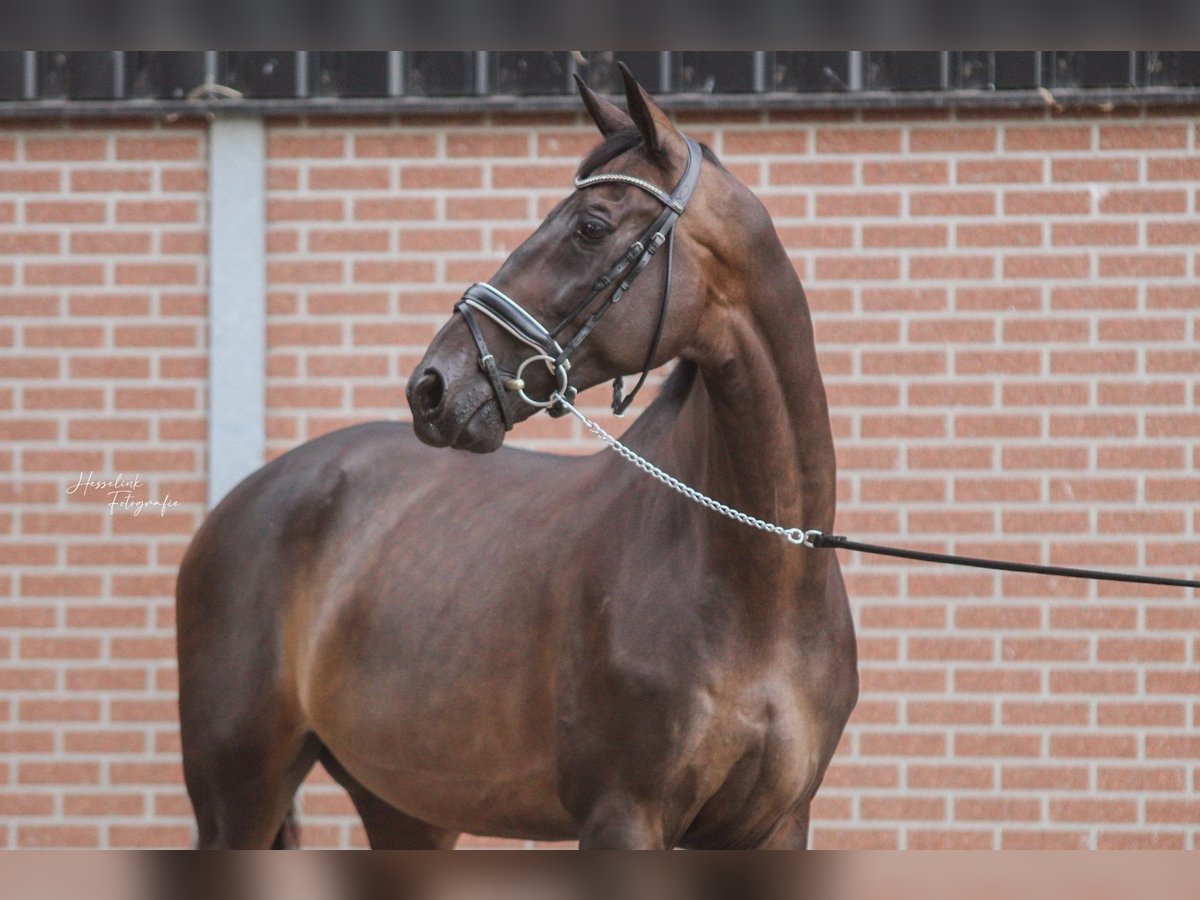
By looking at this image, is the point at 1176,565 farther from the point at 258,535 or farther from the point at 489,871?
the point at 489,871

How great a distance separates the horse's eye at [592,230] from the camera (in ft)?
7.71

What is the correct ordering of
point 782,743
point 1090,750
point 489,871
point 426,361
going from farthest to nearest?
point 1090,750, point 782,743, point 426,361, point 489,871

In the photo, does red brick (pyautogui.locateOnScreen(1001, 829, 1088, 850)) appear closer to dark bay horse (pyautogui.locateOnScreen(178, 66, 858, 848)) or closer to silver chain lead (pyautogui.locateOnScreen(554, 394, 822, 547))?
dark bay horse (pyautogui.locateOnScreen(178, 66, 858, 848))

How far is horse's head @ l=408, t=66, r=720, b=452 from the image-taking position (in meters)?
2.29

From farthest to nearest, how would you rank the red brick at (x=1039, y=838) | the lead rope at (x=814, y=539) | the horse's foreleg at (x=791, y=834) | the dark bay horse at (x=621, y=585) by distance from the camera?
the red brick at (x=1039, y=838), the horse's foreleg at (x=791, y=834), the lead rope at (x=814, y=539), the dark bay horse at (x=621, y=585)

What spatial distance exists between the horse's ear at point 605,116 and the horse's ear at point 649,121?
0.26 ft

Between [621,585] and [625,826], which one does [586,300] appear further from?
[625,826]

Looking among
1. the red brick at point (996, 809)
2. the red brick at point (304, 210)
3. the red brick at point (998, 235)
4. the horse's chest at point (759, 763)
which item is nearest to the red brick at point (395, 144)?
the red brick at point (304, 210)

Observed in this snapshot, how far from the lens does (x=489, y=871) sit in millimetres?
1223

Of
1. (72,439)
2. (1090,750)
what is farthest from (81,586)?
(1090,750)

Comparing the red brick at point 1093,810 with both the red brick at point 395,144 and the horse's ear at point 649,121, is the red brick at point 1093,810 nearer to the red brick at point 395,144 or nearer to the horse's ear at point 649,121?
the horse's ear at point 649,121

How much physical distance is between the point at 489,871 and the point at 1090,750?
3.46 metres

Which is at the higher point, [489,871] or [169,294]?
[169,294]

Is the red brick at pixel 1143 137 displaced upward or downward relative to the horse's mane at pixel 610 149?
upward
